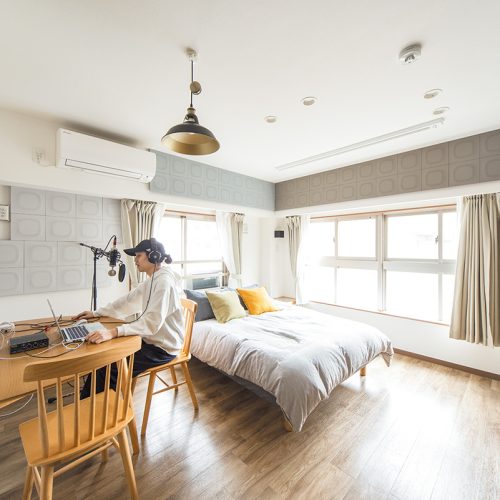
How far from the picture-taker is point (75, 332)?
5.44ft

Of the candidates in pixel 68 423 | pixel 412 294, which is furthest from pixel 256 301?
pixel 68 423

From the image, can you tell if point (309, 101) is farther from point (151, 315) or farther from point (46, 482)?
point (46, 482)

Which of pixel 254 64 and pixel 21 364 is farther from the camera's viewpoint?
pixel 254 64

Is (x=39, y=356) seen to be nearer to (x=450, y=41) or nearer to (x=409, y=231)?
(x=450, y=41)

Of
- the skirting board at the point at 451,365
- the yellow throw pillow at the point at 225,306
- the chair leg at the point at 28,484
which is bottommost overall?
the skirting board at the point at 451,365

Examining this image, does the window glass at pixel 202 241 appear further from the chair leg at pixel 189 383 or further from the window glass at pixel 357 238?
the window glass at pixel 357 238

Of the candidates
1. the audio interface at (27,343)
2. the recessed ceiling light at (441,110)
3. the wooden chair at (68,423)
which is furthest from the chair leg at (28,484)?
the recessed ceiling light at (441,110)

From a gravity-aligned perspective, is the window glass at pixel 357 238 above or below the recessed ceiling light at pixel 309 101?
below

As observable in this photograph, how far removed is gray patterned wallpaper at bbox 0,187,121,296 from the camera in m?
2.35

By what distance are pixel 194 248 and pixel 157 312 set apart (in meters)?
2.25

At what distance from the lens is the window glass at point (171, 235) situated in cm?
361

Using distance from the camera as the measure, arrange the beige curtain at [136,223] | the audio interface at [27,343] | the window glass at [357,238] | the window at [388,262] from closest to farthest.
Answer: the audio interface at [27,343] → the beige curtain at [136,223] → the window at [388,262] → the window glass at [357,238]

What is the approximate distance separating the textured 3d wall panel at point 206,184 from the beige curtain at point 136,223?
10.9 inches

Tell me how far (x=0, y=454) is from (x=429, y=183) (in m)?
4.40
